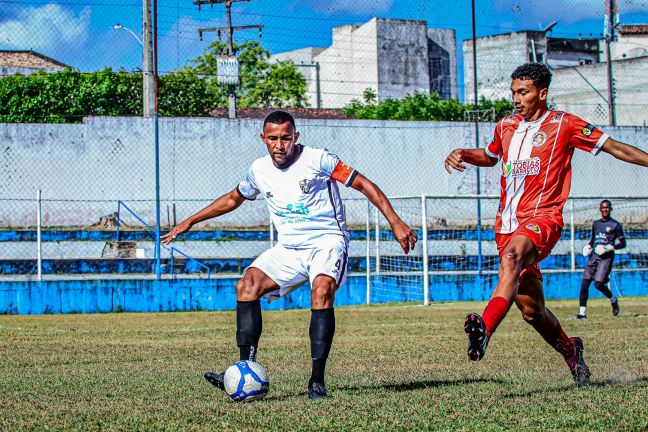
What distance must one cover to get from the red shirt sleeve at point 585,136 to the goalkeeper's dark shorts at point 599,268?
1006 cm

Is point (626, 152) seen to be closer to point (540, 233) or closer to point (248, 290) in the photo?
point (540, 233)

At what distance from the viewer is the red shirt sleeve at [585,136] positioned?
20.6 feet

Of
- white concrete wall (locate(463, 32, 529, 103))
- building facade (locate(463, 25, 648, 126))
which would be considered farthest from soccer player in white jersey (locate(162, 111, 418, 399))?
white concrete wall (locate(463, 32, 529, 103))

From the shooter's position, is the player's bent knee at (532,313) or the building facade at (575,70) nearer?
the player's bent knee at (532,313)

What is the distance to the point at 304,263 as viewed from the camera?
6383 mm

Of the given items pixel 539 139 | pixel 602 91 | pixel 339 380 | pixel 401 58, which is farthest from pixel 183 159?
pixel 602 91

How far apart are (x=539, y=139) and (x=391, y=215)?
1.12 meters

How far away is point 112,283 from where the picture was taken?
18.2m

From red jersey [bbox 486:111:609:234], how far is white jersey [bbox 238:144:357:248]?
3.42ft

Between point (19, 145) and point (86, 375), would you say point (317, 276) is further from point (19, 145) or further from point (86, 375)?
point (19, 145)

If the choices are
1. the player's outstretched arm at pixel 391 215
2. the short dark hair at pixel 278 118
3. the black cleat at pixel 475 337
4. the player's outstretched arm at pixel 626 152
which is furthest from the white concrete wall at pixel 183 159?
the black cleat at pixel 475 337

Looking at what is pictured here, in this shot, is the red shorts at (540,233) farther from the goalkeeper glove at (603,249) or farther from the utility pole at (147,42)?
the utility pole at (147,42)

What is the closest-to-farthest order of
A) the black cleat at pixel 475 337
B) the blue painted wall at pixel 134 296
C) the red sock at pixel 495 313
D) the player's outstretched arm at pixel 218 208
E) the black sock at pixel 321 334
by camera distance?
1. the black cleat at pixel 475 337
2. the red sock at pixel 495 313
3. the black sock at pixel 321 334
4. the player's outstretched arm at pixel 218 208
5. the blue painted wall at pixel 134 296

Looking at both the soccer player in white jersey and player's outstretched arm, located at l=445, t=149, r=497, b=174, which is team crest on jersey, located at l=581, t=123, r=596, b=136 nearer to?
player's outstretched arm, located at l=445, t=149, r=497, b=174
